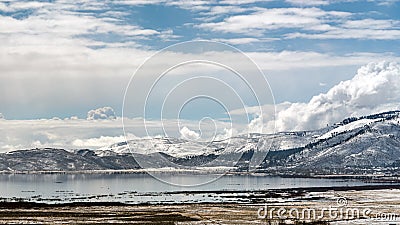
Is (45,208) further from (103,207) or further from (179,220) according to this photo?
(179,220)

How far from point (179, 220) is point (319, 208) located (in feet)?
96.2

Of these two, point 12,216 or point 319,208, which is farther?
point 319,208

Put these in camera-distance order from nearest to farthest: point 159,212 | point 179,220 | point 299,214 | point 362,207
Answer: point 179,220, point 299,214, point 159,212, point 362,207

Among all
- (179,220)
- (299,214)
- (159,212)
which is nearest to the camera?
(179,220)

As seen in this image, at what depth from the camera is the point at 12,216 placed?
94000 mm

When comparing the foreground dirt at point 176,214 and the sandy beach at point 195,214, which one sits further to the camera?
the sandy beach at point 195,214

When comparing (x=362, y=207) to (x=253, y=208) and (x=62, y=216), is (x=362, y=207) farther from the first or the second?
(x=62, y=216)

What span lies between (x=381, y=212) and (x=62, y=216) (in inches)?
1919

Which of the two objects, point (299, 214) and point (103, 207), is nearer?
point (299, 214)

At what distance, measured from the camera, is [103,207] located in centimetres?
11444

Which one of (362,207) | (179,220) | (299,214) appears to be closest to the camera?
(179,220)

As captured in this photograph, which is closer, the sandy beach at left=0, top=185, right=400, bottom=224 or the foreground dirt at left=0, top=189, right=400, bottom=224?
the foreground dirt at left=0, top=189, right=400, bottom=224

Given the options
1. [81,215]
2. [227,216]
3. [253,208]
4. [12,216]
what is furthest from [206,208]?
[12,216]

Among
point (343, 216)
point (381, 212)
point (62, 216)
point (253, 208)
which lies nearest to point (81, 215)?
point (62, 216)
